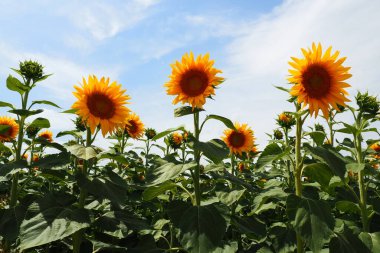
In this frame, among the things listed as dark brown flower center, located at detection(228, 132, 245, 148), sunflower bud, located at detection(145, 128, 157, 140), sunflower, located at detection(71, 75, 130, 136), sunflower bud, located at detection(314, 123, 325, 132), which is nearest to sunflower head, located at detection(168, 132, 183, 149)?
sunflower bud, located at detection(145, 128, 157, 140)

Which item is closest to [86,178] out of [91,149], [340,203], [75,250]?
[91,149]

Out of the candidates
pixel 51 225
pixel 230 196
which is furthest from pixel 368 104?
pixel 51 225

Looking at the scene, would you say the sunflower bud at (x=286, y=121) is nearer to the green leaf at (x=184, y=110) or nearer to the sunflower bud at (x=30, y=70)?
the green leaf at (x=184, y=110)

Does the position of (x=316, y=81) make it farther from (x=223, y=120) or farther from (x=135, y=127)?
(x=135, y=127)

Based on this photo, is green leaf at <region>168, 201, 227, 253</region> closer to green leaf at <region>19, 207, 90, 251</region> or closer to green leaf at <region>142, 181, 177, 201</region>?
green leaf at <region>142, 181, 177, 201</region>

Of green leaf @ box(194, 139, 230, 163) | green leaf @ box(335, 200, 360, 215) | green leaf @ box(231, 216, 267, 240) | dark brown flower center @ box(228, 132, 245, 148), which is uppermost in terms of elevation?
dark brown flower center @ box(228, 132, 245, 148)

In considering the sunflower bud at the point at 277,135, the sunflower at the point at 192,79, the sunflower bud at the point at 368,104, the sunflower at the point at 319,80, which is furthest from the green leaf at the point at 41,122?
the sunflower bud at the point at 277,135

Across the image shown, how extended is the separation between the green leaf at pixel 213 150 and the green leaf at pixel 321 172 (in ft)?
2.19

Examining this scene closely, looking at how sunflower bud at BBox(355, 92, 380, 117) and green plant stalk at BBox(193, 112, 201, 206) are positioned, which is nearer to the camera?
green plant stalk at BBox(193, 112, 201, 206)

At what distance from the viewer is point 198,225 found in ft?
8.04

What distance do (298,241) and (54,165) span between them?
1.90 meters

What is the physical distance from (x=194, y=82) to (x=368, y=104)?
5.40 ft

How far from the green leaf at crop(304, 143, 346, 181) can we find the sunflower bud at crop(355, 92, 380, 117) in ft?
3.55

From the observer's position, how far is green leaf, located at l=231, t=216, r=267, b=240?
112 inches
